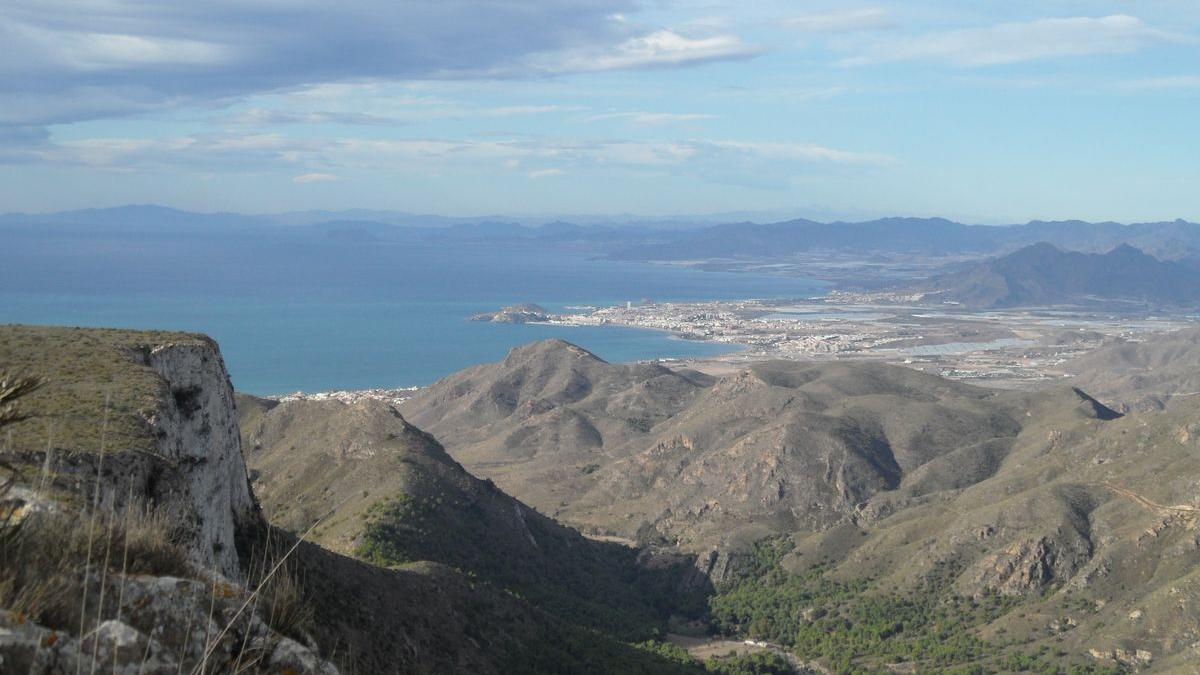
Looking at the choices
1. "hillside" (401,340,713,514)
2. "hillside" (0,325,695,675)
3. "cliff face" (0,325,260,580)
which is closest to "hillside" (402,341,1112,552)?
"hillside" (401,340,713,514)

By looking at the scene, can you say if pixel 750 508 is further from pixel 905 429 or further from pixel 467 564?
pixel 467 564

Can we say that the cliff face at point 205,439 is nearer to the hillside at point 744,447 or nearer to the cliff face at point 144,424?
the cliff face at point 144,424

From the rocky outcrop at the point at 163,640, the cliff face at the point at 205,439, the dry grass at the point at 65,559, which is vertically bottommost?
the cliff face at the point at 205,439

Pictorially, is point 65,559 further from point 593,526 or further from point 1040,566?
point 593,526

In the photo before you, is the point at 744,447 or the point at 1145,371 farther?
the point at 1145,371

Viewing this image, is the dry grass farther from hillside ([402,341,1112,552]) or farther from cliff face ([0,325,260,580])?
hillside ([402,341,1112,552])

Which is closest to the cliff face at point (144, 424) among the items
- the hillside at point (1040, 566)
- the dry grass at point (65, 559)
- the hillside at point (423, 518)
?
the dry grass at point (65, 559)

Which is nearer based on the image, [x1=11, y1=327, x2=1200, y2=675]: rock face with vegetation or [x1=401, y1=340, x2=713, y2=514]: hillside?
[x1=11, y1=327, x2=1200, y2=675]: rock face with vegetation

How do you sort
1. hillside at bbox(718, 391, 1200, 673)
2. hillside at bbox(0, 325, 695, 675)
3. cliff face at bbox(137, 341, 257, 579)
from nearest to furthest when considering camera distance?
1. hillside at bbox(0, 325, 695, 675)
2. cliff face at bbox(137, 341, 257, 579)
3. hillside at bbox(718, 391, 1200, 673)

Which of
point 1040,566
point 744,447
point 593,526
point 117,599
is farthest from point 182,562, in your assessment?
point 744,447

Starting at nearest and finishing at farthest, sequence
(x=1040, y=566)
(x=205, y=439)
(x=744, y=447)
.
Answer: (x=205, y=439), (x=1040, y=566), (x=744, y=447)
